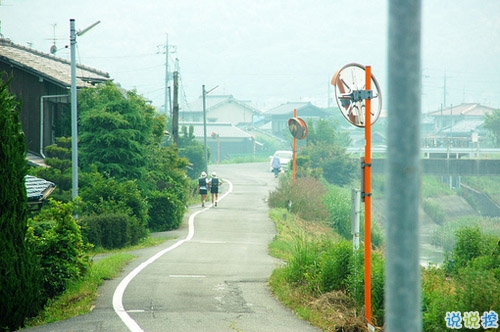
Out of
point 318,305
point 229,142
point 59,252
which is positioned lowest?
point 318,305

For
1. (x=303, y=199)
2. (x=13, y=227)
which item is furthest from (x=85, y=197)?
(x=13, y=227)

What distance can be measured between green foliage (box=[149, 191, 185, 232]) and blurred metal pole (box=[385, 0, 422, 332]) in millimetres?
25585

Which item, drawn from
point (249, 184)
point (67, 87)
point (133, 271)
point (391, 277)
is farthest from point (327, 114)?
point (391, 277)

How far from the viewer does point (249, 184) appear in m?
53.2

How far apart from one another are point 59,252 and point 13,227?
8.95 ft

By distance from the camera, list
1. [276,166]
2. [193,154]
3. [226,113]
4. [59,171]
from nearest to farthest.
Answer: [59,171], [193,154], [276,166], [226,113]

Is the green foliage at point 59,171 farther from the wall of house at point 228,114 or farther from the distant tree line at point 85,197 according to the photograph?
the wall of house at point 228,114

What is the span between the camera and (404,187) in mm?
2330

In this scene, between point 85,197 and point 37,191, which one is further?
point 85,197

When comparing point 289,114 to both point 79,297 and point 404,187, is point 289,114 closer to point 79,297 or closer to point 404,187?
point 79,297

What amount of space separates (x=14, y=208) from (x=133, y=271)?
18.2ft

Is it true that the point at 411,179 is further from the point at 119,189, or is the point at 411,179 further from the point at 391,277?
the point at 119,189

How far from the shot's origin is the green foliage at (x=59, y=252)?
1184cm

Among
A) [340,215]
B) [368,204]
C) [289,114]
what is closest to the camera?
[368,204]
